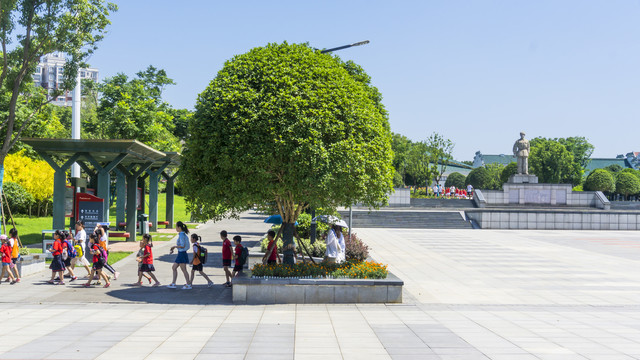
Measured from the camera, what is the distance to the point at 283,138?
37.6 feet

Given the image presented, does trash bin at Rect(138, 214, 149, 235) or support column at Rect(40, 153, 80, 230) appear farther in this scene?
trash bin at Rect(138, 214, 149, 235)

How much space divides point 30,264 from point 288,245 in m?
7.93

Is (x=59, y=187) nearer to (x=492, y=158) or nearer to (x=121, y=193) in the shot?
(x=121, y=193)

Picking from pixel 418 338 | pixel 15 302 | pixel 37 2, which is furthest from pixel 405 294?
pixel 37 2

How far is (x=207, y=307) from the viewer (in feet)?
36.9

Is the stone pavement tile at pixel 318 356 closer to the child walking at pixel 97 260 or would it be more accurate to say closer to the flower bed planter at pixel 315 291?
the flower bed planter at pixel 315 291

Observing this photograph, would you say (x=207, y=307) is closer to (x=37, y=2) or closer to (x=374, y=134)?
(x=374, y=134)

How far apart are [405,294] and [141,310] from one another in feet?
19.8

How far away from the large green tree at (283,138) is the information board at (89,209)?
7716 mm

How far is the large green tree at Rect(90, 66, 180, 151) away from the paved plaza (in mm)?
20539

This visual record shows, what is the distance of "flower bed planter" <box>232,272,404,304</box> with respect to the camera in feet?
38.4

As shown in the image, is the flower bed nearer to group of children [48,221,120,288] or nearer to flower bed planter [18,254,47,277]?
group of children [48,221,120,288]

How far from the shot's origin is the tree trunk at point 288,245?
13.1 metres

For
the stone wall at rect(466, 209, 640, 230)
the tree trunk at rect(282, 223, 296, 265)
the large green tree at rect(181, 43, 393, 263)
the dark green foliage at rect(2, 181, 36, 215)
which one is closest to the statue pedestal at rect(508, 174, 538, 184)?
the stone wall at rect(466, 209, 640, 230)
